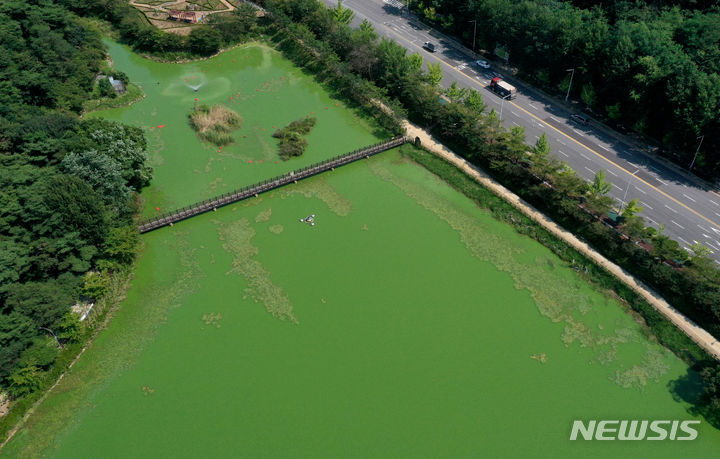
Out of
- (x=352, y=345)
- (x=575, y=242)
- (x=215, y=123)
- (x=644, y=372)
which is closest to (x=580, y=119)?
(x=575, y=242)

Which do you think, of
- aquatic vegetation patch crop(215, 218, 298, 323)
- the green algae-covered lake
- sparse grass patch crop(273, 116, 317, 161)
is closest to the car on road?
sparse grass patch crop(273, 116, 317, 161)

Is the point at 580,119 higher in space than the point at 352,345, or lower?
higher

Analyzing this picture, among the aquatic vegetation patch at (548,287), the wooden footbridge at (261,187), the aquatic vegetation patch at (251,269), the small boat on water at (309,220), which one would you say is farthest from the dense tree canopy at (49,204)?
the aquatic vegetation patch at (548,287)

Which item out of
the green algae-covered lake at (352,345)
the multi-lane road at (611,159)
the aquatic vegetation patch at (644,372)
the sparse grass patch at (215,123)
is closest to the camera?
the green algae-covered lake at (352,345)

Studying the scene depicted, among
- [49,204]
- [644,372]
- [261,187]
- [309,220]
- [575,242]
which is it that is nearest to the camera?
[644,372]

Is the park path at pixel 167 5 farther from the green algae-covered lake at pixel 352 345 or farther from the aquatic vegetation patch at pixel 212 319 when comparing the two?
the aquatic vegetation patch at pixel 212 319

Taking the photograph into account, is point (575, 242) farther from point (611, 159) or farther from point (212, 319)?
point (212, 319)

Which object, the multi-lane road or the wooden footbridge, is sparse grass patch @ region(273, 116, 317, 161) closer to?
the wooden footbridge

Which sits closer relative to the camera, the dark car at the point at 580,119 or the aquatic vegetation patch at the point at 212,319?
the aquatic vegetation patch at the point at 212,319

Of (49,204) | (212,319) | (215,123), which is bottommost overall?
(212,319)
